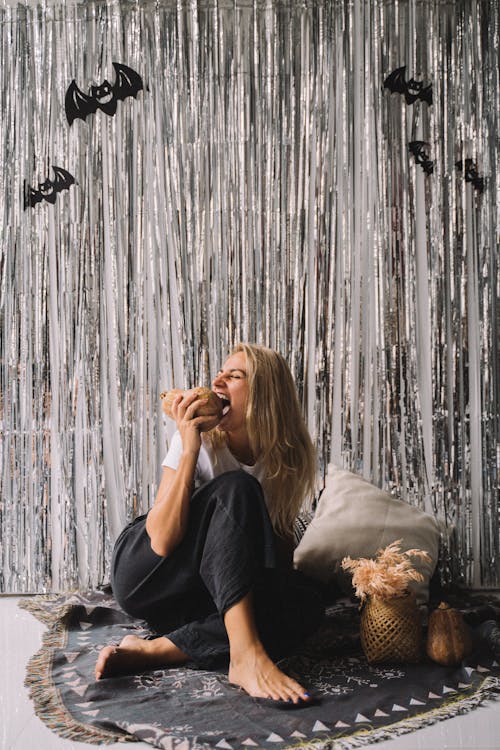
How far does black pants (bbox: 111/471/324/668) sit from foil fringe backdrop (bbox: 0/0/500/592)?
0.75 meters

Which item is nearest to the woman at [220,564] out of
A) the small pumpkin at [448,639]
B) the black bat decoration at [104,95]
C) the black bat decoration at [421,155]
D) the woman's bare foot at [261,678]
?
the woman's bare foot at [261,678]

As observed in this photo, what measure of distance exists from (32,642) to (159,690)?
58 cm

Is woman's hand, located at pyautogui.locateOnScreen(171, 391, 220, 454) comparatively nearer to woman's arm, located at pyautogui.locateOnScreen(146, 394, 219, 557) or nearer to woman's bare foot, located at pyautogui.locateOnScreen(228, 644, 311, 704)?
woman's arm, located at pyautogui.locateOnScreen(146, 394, 219, 557)

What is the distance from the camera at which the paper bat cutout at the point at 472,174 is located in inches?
101

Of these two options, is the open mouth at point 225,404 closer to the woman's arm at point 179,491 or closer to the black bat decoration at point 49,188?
the woman's arm at point 179,491

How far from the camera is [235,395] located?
78.8 inches

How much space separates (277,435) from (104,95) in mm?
1406

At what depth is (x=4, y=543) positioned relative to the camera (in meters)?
2.56

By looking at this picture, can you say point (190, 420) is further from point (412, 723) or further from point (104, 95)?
point (104, 95)

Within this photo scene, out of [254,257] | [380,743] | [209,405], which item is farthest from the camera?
[254,257]

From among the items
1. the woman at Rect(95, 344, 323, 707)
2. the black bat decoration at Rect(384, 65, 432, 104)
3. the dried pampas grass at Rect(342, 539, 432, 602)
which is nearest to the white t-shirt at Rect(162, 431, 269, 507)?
the woman at Rect(95, 344, 323, 707)

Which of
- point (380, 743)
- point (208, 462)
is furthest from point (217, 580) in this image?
point (380, 743)

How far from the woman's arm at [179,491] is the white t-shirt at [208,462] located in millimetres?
38

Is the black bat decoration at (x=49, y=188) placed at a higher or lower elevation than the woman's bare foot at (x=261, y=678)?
higher
